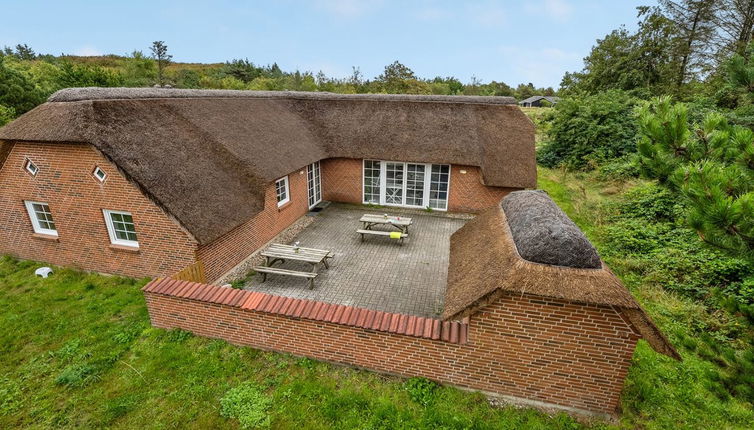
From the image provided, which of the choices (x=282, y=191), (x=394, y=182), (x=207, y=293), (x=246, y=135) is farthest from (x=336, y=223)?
(x=207, y=293)

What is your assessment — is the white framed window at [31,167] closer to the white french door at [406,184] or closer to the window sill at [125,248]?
the window sill at [125,248]

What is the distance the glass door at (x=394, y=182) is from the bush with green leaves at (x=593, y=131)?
501 inches

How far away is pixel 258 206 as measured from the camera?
941cm

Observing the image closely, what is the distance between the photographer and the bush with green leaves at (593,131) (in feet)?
64.2

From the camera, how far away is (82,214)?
8.42m

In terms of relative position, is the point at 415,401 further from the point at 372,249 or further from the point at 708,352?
the point at 372,249

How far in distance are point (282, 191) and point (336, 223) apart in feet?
7.95

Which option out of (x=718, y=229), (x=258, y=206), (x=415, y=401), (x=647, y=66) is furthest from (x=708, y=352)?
(x=647, y=66)

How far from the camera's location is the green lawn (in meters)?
5.05

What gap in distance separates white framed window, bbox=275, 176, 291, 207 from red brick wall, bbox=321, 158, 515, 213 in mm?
3256

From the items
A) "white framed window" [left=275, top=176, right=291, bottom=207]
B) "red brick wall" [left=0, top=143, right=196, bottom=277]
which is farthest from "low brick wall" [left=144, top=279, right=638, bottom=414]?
"white framed window" [left=275, top=176, right=291, bottom=207]

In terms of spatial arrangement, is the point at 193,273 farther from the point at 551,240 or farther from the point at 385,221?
the point at 551,240

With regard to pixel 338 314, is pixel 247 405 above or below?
below

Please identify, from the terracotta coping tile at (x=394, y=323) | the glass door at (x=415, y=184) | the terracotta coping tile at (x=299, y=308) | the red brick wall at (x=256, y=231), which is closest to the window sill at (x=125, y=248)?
the red brick wall at (x=256, y=231)
